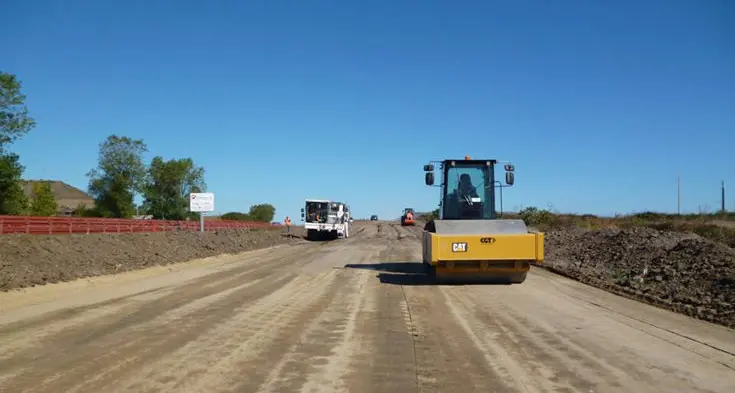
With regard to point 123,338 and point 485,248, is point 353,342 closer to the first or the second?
point 123,338

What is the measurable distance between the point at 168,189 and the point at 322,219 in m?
54.4

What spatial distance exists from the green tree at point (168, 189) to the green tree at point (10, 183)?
38.4 meters

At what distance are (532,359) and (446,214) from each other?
29.9ft

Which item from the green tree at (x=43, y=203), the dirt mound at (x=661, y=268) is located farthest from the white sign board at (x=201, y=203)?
the green tree at (x=43, y=203)

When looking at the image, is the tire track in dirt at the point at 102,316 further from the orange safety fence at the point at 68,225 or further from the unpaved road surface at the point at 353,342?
the orange safety fence at the point at 68,225

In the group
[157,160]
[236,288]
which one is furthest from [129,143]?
[236,288]

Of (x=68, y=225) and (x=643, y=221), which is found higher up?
(x=643, y=221)

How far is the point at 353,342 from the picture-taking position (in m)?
7.94

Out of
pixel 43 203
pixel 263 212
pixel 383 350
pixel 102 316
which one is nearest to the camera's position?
pixel 383 350

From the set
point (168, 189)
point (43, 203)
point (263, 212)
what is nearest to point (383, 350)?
point (43, 203)

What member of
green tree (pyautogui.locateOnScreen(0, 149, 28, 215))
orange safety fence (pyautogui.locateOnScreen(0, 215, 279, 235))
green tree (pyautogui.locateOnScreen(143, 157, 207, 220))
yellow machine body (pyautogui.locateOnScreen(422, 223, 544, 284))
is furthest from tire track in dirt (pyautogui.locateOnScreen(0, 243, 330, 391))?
green tree (pyautogui.locateOnScreen(143, 157, 207, 220))

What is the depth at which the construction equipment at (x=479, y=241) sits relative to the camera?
13.4 metres

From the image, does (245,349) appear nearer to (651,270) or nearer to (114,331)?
(114,331)

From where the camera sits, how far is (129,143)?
88.4 m
